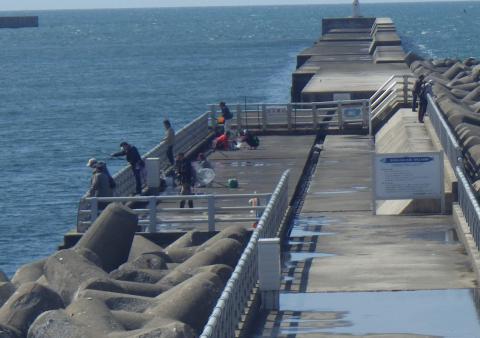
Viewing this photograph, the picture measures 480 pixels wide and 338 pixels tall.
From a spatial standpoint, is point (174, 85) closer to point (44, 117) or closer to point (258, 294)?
point (44, 117)

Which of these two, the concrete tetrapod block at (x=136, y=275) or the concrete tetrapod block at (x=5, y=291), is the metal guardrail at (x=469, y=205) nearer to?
the concrete tetrapod block at (x=136, y=275)

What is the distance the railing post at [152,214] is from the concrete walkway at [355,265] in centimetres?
238

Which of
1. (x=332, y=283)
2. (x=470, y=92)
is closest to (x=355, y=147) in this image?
(x=470, y=92)

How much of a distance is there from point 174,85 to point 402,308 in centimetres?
9016

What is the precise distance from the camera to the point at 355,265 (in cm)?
1845

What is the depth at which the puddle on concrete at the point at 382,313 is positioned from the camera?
14.7m

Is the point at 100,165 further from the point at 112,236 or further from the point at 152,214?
the point at 112,236

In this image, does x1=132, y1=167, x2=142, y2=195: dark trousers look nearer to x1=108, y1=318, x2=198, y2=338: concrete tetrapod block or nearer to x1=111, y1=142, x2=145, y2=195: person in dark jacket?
x1=111, y1=142, x2=145, y2=195: person in dark jacket

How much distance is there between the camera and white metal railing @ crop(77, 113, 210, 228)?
23278mm

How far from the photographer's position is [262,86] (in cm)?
9681

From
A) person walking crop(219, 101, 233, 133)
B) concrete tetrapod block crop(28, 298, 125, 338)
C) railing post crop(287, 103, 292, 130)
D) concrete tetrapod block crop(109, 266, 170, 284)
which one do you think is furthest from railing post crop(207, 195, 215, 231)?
railing post crop(287, 103, 292, 130)

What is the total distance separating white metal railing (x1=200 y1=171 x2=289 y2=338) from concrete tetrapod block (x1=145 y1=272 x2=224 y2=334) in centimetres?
41

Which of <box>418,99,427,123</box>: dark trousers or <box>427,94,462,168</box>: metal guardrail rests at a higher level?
<box>427,94,462,168</box>: metal guardrail

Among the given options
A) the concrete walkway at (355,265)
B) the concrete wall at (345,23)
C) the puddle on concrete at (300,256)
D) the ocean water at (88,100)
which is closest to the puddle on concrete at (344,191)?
the concrete walkway at (355,265)
